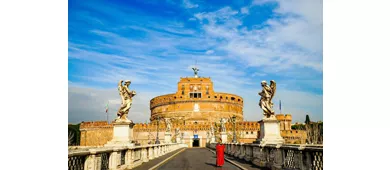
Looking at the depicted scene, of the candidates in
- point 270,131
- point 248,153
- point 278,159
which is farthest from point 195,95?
point 278,159

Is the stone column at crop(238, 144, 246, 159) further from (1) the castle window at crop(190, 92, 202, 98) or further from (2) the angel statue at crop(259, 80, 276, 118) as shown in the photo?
(1) the castle window at crop(190, 92, 202, 98)

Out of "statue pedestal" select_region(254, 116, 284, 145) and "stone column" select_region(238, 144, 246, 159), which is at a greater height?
"statue pedestal" select_region(254, 116, 284, 145)

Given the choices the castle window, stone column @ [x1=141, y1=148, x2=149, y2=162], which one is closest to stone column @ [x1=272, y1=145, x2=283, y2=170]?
stone column @ [x1=141, y1=148, x2=149, y2=162]

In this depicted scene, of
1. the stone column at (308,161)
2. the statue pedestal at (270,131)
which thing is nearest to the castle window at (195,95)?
the statue pedestal at (270,131)

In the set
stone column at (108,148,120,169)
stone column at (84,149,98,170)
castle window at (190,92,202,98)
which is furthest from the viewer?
castle window at (190,92,202,98)

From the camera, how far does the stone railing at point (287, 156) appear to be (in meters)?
6.61

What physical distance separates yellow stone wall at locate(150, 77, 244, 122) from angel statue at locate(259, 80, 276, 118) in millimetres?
77568

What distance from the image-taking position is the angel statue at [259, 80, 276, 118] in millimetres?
11625

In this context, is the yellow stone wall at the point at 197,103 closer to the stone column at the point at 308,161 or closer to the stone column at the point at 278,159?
the stone column at the point at 278,159

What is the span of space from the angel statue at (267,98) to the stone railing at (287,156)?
127 cm
